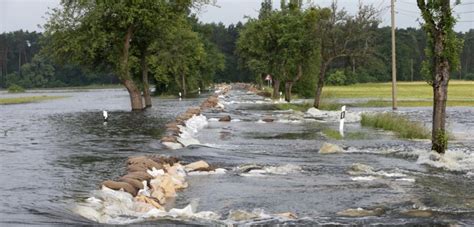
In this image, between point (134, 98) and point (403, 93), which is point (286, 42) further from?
point (403, 93)

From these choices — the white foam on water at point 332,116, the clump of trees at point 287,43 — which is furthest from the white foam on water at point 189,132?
the clump of trees at point 287,43

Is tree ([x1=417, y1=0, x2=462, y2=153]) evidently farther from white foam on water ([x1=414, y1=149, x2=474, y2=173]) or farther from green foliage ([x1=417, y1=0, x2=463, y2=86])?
white foam on water ([x1=414, y1=149, x2=474, y2=173])

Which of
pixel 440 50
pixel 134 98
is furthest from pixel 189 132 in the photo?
pixel 134 98

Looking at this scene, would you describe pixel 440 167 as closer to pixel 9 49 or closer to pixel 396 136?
pixel 396 136

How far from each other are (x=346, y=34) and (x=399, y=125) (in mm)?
15722

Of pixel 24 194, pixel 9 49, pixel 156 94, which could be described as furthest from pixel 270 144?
pixel 9 49

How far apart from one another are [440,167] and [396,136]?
8.90m

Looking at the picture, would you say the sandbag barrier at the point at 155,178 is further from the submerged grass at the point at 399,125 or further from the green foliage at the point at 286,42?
the green foliage at the point at 286,42

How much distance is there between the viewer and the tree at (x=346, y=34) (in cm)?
4062

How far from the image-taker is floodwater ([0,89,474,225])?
9914 millimetres

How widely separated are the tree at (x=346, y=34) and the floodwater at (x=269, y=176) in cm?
1720

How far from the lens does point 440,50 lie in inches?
667

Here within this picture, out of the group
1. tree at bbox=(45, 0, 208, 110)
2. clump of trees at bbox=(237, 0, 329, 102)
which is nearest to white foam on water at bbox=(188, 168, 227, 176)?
tree at bbox=(45, 0, 208, 110)

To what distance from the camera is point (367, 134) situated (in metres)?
24.8
